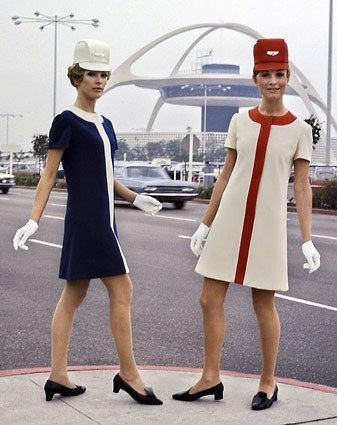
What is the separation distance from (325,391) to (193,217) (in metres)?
16.9

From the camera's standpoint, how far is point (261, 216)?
4914 mm

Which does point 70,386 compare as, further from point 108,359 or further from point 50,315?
point 50,315

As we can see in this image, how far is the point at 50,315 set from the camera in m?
8.32

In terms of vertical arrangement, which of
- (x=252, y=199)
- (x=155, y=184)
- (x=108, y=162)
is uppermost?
(x=108, y=162)

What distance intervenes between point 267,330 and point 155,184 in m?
20.1

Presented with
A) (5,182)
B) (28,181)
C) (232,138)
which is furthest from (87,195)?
(28,181)

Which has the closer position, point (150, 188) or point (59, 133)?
point (59, 133)

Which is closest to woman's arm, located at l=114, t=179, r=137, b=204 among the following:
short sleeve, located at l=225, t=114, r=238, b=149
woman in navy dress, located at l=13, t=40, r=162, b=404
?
woman in navy dress, located at l=13, t=40, r=162, b=404

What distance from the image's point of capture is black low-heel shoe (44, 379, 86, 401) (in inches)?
193

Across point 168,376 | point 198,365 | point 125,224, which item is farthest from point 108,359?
point 125,224

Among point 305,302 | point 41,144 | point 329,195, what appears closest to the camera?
point 305,302

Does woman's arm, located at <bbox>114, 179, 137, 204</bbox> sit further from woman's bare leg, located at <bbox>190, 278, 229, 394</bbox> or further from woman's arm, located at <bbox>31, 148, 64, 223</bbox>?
woman's bare leg, located at <bbox>190, 278, 229, 394</bbox>

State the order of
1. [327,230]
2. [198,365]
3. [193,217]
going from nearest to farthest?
[198,365] → [327,230] → [193,217]

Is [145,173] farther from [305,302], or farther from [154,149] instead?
[154,149]
